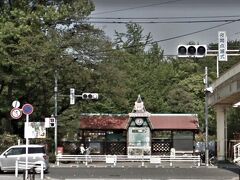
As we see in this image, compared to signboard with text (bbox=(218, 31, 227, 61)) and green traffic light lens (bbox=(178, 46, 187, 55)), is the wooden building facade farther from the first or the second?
green traffic light lens (bbox=(178, 46, 187, 55))

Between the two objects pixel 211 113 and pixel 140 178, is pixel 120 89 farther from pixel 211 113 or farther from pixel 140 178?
pixel 211 113

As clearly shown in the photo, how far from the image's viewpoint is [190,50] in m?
21.4

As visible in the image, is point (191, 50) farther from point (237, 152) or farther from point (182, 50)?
point (237, 152)

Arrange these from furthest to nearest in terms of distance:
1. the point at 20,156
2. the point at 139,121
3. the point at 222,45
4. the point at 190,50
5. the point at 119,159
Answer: the point at 139,121 → the point at 119,159 → the point at 222,45 → the point at 20,156 → the point at 190,50

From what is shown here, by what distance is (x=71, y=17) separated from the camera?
42719 mm

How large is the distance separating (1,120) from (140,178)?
21.7m

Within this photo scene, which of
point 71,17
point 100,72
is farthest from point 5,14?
point 100,72

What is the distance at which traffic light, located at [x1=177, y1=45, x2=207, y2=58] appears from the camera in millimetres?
21391

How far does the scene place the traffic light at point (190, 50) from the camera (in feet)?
70.2

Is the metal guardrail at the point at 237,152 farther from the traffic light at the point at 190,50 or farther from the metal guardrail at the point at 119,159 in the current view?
the traffic light at the point at 190,50

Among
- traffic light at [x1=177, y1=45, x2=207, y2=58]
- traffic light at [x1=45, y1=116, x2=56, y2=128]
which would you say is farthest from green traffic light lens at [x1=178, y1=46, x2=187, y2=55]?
traffic light at [x1=45, y1=116, x2=56, y2=128]

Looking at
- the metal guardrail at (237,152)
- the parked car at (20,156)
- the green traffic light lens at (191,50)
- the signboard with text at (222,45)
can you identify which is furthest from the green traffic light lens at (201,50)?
the metal guardrail at (237,152)

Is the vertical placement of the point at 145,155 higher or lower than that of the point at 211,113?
lower

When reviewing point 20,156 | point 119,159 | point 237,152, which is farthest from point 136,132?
point 20,156
